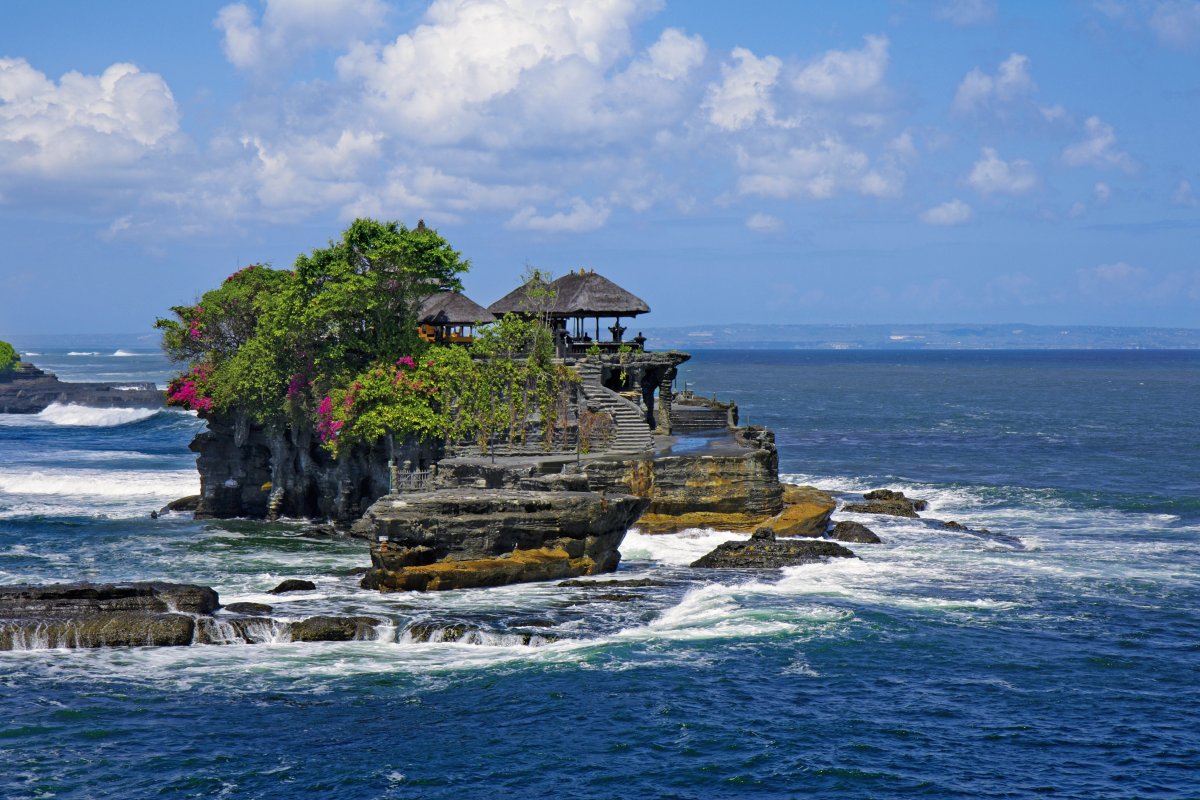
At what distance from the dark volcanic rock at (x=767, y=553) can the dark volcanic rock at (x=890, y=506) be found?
11327 mm

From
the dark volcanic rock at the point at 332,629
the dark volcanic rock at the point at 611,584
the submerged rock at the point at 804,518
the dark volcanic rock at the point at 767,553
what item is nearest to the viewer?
the dark volcanic rock at the point at 332,629

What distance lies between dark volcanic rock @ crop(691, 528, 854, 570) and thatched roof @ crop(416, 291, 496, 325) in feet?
74.9

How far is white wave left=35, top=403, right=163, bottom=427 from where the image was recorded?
122m

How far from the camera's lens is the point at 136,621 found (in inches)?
1391

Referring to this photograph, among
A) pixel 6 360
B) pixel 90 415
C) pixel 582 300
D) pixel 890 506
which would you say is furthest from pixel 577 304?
pixel 6 360

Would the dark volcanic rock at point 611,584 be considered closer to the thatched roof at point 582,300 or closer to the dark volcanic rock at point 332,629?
the dark volcanic rock at point 332,629

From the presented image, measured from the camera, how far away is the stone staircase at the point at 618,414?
55188 mm

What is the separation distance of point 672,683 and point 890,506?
28689 mm

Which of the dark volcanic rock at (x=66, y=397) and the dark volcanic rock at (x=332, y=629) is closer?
the dark volcanic rock at (x=332, y=629)

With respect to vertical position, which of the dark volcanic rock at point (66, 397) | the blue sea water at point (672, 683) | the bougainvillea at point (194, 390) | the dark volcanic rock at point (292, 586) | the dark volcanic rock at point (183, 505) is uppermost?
the bougainvillea at point (194, 390)

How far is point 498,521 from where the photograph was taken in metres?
42.4

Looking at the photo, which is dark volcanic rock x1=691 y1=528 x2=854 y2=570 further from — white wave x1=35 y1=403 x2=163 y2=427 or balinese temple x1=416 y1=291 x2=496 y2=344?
white wave x1=35 y1=403 x2=163 y2=427

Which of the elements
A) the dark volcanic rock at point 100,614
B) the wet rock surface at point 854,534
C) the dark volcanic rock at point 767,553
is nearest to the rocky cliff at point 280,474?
the dark volcanic rock at point 767,553

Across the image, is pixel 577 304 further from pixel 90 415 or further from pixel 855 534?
pixel 90 415
